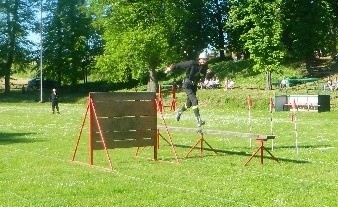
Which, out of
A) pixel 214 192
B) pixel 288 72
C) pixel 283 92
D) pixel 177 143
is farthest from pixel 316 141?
pixel 288 72

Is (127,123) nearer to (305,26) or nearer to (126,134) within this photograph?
(126,134)

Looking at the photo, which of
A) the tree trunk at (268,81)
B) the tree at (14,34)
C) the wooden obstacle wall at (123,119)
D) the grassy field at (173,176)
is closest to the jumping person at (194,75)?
the grassy field at (173,176)

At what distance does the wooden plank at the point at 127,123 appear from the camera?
1495cm

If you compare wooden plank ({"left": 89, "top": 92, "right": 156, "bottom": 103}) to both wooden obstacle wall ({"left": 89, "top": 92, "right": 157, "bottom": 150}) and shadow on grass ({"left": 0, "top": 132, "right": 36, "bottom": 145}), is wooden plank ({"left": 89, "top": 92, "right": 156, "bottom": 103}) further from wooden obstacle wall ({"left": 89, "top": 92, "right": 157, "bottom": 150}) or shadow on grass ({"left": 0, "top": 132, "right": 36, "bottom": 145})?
shadow on grass ({"left": 0, "top": 132, "right": 36, "bottom": 145})

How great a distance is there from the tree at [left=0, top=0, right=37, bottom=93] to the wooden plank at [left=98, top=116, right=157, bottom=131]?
193 ft

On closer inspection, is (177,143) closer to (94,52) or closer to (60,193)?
(60,193)

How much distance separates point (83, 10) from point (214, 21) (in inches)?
592

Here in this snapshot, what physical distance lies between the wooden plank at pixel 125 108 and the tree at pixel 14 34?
5873cm

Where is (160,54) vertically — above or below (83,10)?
below

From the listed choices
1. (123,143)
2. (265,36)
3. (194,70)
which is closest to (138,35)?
(265,36)

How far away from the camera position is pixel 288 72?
56625 millimetres

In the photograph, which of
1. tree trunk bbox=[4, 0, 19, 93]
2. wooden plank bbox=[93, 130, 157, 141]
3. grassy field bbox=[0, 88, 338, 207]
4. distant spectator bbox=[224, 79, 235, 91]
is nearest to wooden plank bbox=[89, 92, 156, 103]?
wooden plank bbox=[93, 130, 157, 141]

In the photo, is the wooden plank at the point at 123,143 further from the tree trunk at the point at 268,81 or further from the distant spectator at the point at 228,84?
the distant spectator at the point at 228,84

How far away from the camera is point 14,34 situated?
7356cm
